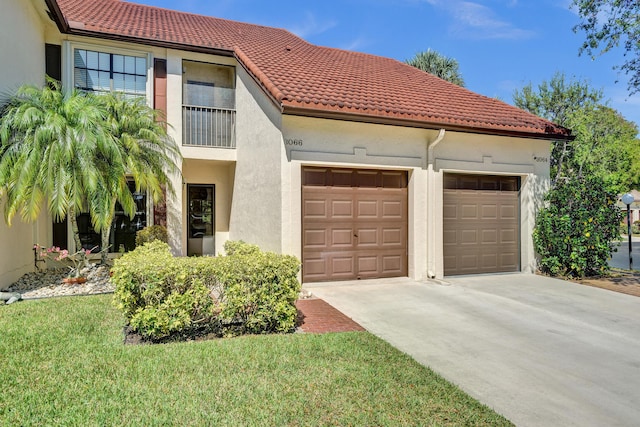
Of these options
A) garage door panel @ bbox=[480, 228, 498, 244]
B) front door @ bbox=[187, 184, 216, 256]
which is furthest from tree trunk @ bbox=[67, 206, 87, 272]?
garage door panel @ bbox=[480, 228, 498, 244]

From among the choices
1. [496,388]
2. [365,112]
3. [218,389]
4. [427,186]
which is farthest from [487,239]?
[218,389]

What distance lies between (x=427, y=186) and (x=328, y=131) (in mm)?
2850

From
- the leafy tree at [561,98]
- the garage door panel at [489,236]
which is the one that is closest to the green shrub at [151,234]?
the garage door panel at [489,236]

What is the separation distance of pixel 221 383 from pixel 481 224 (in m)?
8.40

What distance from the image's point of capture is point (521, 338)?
5336 mm

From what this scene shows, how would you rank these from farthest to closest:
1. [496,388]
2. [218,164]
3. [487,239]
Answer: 1. [218,164]
2. [487,239]
3. [496,388]

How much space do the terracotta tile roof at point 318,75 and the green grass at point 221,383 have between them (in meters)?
4.97

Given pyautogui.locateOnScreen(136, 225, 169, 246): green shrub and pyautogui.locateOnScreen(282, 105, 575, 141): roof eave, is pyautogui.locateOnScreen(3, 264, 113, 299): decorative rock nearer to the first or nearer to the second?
pyautogui.locateOnScreen(136, 225, 169, 246): green shrub

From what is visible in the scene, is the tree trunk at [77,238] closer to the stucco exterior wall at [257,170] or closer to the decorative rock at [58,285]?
the decorative rock at [58,285]

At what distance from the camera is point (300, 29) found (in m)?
16.2

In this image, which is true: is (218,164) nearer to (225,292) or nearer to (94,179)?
(94,179)

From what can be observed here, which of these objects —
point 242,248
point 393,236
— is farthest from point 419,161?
point 242,248

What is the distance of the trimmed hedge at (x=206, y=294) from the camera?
4859 millimetres

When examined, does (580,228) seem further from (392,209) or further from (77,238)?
(77,238)
